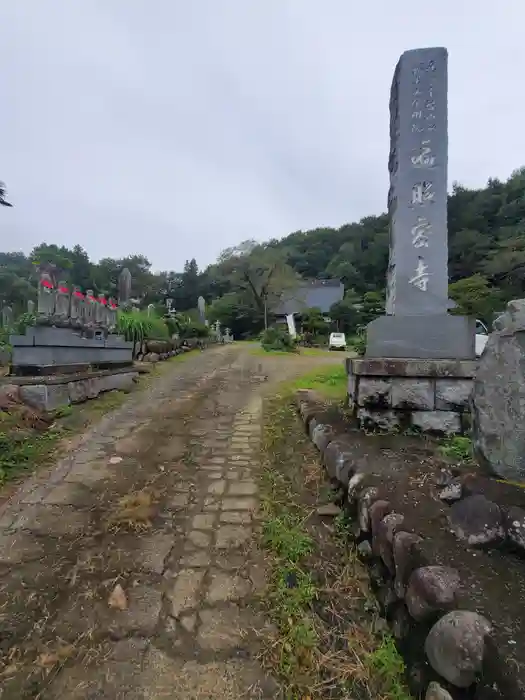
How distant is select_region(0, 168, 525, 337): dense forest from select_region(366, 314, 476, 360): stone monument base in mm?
14225

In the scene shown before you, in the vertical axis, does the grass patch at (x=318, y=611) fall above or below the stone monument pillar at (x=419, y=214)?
below

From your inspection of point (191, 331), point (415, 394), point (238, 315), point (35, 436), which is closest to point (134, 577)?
point (415, 394)

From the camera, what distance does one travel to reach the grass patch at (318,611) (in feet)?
4.78

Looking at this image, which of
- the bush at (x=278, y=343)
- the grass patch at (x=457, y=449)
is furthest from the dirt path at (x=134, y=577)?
the bush at (x=278, y=343)

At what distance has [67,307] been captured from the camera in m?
6.04

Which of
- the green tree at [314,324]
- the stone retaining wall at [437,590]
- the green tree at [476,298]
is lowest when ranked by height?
the stone retaining wall at [437,590]

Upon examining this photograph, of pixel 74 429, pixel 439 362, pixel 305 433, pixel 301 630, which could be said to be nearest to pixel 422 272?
pixel 439 362

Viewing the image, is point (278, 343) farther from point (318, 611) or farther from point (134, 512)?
point (318, 611)

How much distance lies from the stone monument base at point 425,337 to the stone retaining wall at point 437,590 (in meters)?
1.55

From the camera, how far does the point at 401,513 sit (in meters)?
1.90

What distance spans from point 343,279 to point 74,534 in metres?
39.8

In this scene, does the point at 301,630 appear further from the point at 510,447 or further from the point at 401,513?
the point at 510,447

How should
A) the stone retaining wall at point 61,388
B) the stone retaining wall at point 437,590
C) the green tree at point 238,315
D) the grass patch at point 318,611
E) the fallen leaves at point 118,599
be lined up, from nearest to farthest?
the stone retaining wall at point 437,590 < the grass patch at point 318,611 < the fallen leaves at point 118,599 < the stone retaining wall at point 61,388 < the green tree at point 238,315

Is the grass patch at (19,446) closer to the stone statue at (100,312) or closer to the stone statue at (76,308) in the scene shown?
the stone statue at (76,308)
